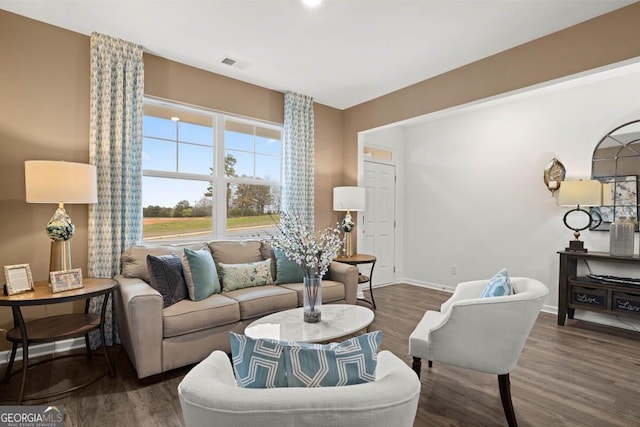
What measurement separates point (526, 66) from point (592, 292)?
249cm

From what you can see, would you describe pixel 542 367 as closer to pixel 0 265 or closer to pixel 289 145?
pixel 289 145

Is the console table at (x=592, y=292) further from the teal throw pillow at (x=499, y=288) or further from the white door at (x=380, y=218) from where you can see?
the white door at (x=380, y=218)

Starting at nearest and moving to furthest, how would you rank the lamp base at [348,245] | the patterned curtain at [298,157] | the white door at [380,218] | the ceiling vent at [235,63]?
the ceiling vent at [235,63]
the patterned curtain at [298,157]
the lamp base at [348,245]
the white door at [380,218]

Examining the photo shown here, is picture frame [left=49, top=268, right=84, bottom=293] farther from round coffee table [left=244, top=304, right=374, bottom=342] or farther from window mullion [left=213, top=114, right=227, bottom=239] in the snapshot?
window mullion [left=213, top=114, right=227, bottom=239]

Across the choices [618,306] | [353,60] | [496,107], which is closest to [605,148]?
[496,107]

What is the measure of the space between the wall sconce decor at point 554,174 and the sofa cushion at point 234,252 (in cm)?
360

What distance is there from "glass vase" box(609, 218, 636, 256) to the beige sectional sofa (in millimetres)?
2915

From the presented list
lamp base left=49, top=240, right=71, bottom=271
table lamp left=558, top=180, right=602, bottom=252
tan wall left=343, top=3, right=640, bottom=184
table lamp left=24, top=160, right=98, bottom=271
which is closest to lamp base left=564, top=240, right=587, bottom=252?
table lamp left=558, top=180, right=602, bottom=252

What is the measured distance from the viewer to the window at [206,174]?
11.6 feet

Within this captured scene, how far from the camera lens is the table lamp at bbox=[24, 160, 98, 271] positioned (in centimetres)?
238

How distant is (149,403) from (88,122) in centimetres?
246

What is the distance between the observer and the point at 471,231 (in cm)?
498

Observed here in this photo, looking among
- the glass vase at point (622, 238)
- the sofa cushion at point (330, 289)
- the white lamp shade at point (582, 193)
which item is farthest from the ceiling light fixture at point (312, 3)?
Result: the glass vase at point (622, 238)

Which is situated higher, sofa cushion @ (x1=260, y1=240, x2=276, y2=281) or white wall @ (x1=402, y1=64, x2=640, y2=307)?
white wall @ (x1=402, y1=64, x2=640, y2=307)
